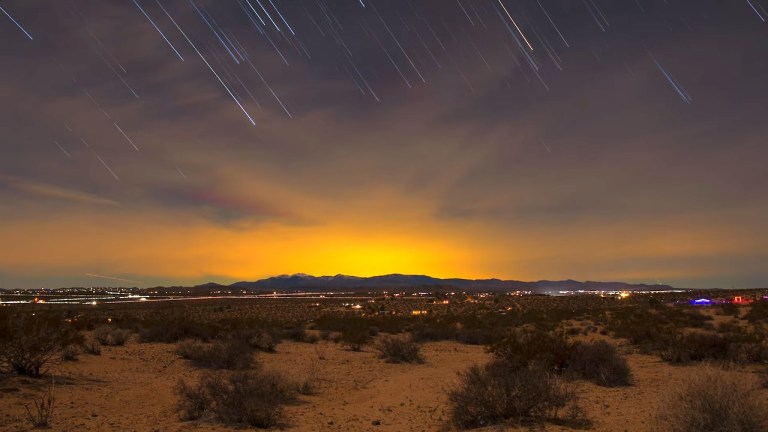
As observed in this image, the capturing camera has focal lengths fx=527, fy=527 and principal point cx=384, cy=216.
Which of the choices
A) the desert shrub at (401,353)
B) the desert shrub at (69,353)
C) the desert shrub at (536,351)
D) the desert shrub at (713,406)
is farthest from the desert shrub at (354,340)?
the desert shrub at (713,406)

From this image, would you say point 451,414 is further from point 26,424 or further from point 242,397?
point 26,424

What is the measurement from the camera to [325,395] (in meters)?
15.1

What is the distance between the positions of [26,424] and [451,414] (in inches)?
341

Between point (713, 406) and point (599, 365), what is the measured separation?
7810mm

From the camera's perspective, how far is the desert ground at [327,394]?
1108 cm

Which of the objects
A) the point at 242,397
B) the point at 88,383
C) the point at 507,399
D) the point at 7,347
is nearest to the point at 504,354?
the point at 507,399

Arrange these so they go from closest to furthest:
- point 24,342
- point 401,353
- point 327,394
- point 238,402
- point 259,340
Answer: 1. point 238,402
2. point 24,342
3. point 327,394
4. point 401,353
5. point 259,340

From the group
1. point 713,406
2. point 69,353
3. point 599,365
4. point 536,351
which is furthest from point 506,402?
point 69,353

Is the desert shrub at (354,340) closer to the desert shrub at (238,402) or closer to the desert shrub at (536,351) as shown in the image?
the desert shrub at (536,351)

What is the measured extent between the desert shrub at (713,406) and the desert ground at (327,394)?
1.88 ft

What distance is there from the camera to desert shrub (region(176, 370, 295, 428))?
436 inches

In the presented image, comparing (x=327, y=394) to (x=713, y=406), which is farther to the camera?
(x=327, y=394)

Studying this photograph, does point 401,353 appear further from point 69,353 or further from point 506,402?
point 69,353

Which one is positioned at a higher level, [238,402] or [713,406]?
[713,406]
